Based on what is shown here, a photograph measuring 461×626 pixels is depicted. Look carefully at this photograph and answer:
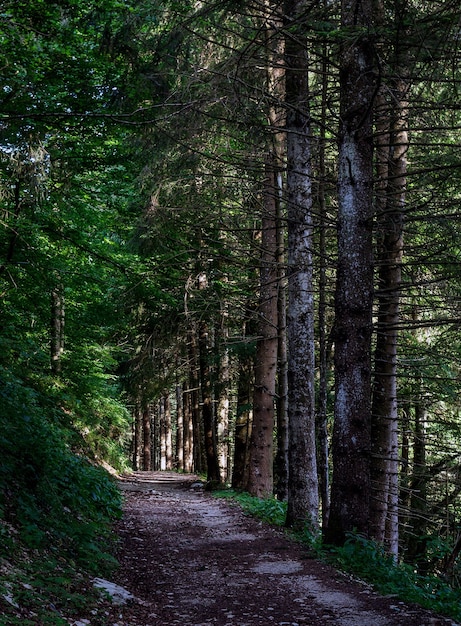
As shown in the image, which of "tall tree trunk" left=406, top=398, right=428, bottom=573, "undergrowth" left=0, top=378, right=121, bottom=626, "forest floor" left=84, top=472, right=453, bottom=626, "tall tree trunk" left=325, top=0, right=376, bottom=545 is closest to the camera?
"undergrowth" left=0, top=378, right=121, bottom=626

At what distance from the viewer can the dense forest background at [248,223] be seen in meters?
7.30

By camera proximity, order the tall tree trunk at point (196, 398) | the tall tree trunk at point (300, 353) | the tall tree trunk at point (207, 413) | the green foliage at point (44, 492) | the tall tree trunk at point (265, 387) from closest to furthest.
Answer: the green foliage at point (44, 492) < the tall tree trunk at point (300, 353) < the tall tree trunk at point (265, 387) < the tall tree trunk at point (207, 413) < the tall tree trunk at point (196, 398)

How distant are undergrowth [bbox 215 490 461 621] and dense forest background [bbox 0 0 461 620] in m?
0.34

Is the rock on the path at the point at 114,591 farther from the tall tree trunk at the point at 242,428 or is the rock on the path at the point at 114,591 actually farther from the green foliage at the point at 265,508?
the tall tree trunk at the point at 242,428

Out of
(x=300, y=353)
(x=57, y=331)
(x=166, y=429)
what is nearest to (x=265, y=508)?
(x=300, y=353)

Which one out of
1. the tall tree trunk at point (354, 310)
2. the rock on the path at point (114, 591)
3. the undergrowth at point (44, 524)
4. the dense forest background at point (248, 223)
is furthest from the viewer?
the tall tree trunk at point (354, 310)

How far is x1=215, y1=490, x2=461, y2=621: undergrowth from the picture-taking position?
18.4 ft

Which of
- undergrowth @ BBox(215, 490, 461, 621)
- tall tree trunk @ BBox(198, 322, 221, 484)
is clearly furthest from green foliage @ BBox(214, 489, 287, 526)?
tall tree trunk @ BBox(198, 322, 221, 484)

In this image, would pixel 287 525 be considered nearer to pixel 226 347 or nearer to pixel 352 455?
pixel 352 455

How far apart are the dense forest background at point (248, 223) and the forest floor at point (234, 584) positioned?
0.81 m

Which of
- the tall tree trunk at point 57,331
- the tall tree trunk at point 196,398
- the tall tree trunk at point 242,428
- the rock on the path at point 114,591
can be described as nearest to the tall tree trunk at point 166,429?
the tall tree trunk at point 196,398

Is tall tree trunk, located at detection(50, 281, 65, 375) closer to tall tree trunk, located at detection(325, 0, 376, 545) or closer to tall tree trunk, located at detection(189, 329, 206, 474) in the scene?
tall tree trunk, located at detection(189, 329, 206, 474)

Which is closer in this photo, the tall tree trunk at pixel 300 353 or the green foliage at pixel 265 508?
the tall tree trunk at pixel 300 353

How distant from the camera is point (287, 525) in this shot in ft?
33.2
